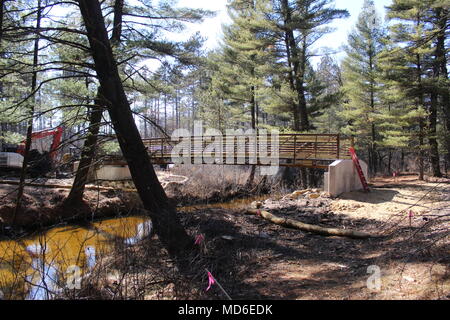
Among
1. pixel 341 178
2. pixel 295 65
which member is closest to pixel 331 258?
pixel 341 178

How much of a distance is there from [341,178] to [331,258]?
7177mm

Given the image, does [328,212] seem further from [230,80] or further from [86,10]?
[230,80]

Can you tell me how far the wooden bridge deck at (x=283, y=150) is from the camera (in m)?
14.4

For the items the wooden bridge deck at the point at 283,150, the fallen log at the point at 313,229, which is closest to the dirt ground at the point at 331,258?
the fallen log at the point at 313,229

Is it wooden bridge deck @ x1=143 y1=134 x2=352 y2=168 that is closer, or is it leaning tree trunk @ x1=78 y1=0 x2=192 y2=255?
leaning tree trunk @ x1=78 y1=0 x2=192 y2=255

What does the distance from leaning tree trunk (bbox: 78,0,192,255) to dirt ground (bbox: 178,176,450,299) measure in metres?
0.74

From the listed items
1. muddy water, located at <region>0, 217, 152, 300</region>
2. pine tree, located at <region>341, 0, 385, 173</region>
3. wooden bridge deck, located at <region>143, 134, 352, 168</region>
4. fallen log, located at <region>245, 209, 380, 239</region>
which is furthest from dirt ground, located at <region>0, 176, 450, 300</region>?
pine tree, located at <region>341, 0, 385, 173</region>

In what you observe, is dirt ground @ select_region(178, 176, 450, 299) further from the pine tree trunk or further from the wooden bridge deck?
the pine tree trunk

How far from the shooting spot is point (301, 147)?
50.8 feet

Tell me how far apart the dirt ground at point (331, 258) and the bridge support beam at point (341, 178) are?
229cm

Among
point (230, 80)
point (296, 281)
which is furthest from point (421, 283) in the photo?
point (230, 80)

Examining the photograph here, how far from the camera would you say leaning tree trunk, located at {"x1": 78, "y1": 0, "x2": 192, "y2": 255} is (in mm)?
5414

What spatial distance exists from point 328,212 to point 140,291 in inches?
313

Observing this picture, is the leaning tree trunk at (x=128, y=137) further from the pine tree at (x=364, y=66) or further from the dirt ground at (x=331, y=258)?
the pine tree at (x=364, y=66)
